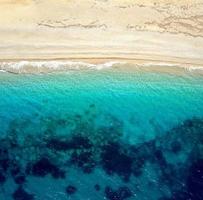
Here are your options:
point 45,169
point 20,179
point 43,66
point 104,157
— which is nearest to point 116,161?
point 104,157

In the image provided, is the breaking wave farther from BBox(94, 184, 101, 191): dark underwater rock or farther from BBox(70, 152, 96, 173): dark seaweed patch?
BBox(94, 184, 101, 191): dark underwater rock

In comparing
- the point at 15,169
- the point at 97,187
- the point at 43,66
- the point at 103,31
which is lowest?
the point at 97,187

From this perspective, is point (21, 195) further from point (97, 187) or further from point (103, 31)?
point (103, 31)

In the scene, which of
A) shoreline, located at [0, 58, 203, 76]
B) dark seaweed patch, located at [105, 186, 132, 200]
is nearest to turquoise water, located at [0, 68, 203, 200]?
dark seaweed patch, located at [105, 186, 132, 200]

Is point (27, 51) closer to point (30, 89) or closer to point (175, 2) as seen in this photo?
point (30, 89)

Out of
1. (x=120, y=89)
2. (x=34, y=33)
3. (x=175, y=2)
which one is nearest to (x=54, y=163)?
(x=120, y=89)

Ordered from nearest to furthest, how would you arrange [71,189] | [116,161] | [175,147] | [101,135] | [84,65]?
[71,189]
[116,161]
[175,147]
[101,135]
[84,65]
